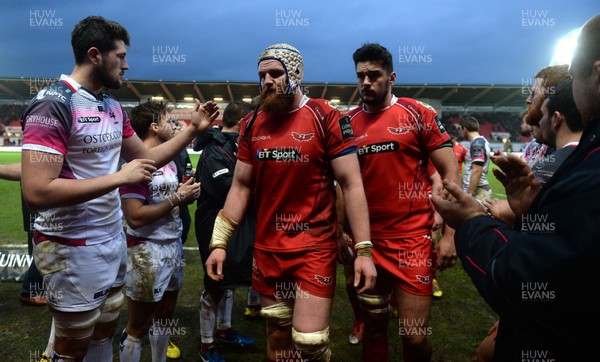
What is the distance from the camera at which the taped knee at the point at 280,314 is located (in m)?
2.78

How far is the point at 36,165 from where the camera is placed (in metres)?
2.21

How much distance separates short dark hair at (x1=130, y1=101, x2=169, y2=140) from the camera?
366 centimetres

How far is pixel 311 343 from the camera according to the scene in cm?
256

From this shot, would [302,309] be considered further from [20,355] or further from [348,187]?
[20,355]

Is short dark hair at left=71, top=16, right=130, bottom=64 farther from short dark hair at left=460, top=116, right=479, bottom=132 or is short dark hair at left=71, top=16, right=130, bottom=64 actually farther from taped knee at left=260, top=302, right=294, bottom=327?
short dark hair at left=460, top=116, right=479, bottom=132

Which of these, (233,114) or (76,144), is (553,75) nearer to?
(233,114)

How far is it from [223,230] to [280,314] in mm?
823

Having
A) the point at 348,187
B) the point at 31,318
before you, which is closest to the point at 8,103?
the point at 31,318

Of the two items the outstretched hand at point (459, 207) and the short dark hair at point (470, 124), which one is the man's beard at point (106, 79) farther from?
the short dark hair at point (470, 124)

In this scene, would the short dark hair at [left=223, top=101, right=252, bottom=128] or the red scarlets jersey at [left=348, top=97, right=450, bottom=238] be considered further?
the short dark hair at [left=223, top=101, right=252, bottom=128]

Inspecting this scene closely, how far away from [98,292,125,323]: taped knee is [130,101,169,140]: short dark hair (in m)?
1.60

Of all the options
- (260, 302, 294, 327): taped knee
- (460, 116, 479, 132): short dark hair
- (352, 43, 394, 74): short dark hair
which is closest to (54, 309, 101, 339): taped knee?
(260, 302, 294, 327): taped knee

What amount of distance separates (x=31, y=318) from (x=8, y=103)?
59139mm

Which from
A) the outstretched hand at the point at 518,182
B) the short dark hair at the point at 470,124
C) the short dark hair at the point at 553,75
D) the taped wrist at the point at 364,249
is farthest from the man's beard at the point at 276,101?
the short dark hair at the point at 470,124
